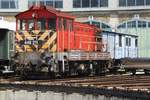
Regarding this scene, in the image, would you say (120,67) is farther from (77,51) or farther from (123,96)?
(123,96)

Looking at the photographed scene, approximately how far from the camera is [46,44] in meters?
21.9

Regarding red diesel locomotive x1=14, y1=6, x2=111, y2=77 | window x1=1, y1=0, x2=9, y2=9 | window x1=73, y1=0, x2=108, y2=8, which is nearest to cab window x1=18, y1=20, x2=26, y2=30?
red diesel locomotive x1=14, y1=6, x2=111, y2=77

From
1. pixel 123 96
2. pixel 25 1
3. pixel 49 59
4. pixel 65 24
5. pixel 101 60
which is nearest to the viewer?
pixel 123 96

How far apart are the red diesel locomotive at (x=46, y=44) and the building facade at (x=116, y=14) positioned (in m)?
25.2

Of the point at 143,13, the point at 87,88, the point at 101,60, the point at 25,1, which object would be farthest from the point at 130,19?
the point at 87,88

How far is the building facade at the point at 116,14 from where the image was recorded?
4838cm

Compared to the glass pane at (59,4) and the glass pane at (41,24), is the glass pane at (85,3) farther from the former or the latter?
the glass pane at (41,24)

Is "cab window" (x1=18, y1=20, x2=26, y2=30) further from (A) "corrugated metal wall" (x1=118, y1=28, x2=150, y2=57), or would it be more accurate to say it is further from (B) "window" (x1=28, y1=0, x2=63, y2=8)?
(B) "window" (x1=28, y1=0, x2=63, y2=8)

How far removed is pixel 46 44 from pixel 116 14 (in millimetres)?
28309

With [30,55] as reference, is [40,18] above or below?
above

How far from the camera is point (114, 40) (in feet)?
103

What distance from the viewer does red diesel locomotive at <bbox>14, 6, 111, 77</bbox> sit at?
21484mm

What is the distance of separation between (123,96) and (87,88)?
1501 mm

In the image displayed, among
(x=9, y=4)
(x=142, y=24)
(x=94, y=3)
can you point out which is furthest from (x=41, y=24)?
(x=9, y=4)
